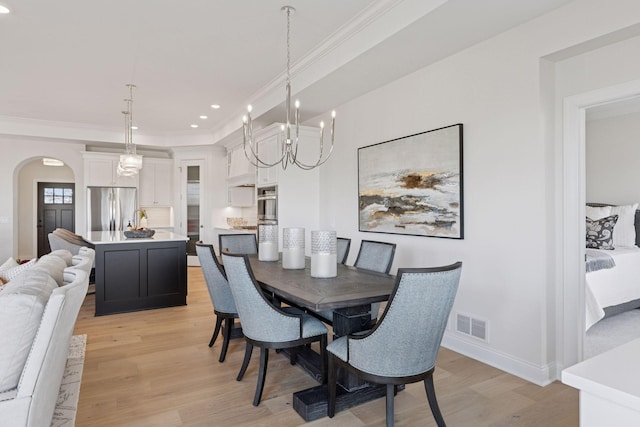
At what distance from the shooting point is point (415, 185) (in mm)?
3781

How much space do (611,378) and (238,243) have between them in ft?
12.3

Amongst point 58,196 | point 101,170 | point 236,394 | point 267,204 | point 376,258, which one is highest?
point 101,170

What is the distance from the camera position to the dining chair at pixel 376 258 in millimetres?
3162

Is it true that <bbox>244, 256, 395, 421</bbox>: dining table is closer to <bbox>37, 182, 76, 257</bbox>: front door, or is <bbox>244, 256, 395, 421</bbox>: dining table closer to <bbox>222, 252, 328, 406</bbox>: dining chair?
<bbox>222, 252, 328, 406</bbox>: dining chair

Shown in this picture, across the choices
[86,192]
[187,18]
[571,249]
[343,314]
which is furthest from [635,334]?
A: [86,192]

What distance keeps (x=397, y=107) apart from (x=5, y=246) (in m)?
7.42

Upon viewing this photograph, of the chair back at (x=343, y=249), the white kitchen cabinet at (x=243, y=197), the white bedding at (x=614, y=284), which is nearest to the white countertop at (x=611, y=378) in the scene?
the chair back at (x=343, y=249)

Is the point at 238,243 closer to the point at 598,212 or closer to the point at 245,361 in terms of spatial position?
the point at 245,361

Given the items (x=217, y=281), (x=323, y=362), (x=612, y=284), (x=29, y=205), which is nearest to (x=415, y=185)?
(x=323, y=362)

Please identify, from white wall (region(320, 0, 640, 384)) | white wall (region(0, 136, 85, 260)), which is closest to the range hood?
white wall (region(0, 136, 85, 260))

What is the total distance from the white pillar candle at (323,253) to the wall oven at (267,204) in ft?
8.70

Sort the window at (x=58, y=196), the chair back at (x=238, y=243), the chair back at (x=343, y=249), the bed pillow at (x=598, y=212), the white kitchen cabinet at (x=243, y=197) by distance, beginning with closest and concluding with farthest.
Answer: the chair back at (x=343, y=249), the chair back at (x=238, y=243), the bed pillow at (x=598, y=212), the white kitchen cabinet at (x=243, y=197), the window at (x=58, y=196)

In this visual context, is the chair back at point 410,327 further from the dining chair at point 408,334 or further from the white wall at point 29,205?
the white wall at point 29,205

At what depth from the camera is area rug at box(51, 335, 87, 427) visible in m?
2.26
